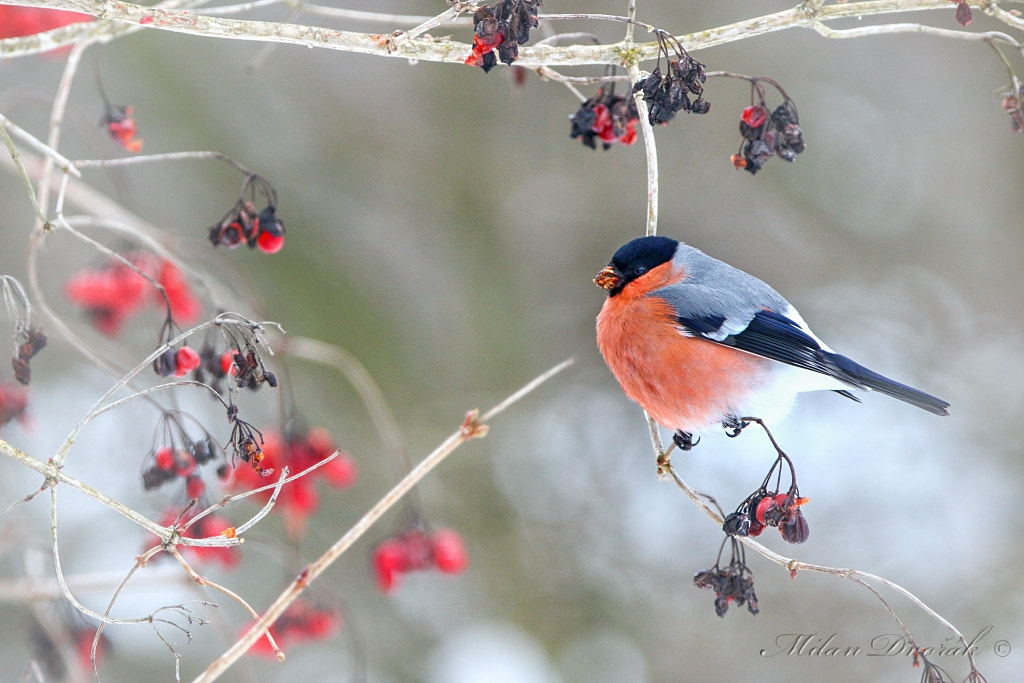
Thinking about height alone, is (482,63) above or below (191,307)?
below

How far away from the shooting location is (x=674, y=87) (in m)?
1.67

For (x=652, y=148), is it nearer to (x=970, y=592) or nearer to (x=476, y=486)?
(x=476, y=486)

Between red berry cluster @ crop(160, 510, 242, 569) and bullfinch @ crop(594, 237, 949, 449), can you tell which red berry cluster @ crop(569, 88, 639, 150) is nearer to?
bullfinch @ crop(594, 237, 949, 449)

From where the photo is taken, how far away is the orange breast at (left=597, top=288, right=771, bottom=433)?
220 cm

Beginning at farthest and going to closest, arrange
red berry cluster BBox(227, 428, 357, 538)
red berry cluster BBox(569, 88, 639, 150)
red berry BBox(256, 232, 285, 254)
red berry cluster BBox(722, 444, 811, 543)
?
red berry cluster BBox(227, 428, 357, 538)
red berry cluster BBox(569, 88, 639, 150)
red berry BBox(256, 232, 285, 254)
red berry cluster BBox(722, 444, 811, 543)

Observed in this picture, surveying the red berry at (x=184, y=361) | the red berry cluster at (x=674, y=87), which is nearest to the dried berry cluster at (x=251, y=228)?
the red berry at (x=184, y=361)

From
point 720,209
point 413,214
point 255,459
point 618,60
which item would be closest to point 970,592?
point 720,209

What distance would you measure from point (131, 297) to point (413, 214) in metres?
2.30

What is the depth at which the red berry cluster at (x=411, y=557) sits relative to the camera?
246cm

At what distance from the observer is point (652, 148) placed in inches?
71.2

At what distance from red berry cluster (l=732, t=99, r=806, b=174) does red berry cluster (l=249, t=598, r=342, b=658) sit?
157cm

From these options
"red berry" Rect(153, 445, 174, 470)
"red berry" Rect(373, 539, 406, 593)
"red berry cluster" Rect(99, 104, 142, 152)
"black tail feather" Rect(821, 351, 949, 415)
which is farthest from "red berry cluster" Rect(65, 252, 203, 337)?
"black tail feather" Rect(821, 351, 949, 415)

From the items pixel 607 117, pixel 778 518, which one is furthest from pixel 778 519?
pixel 607 117

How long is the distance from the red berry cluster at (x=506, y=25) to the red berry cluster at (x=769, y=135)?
563 millimetres
